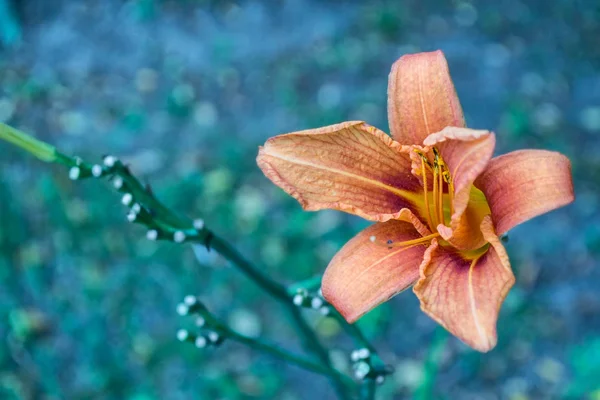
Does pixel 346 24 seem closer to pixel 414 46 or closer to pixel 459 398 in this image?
pixel 414 46

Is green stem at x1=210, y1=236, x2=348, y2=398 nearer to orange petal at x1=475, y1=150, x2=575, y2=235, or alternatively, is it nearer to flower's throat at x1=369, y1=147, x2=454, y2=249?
flower's throat at x1=369, y1=147, x2=454, y2=249

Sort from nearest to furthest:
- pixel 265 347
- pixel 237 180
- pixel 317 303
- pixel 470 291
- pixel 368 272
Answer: pixel 470 291
pixel 368 272
pixel 317 303
pixel 265 347
pixel 237 180

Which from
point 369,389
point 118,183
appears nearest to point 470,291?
point 369,389

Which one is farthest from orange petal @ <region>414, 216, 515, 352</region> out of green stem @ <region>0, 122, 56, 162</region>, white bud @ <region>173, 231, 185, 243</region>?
green stem @ <region>0, 122, 56, 162</region>

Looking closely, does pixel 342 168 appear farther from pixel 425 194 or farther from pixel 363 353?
pixel 363 353

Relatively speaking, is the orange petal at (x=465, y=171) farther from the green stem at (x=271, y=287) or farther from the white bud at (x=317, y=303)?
the green stem at (x=271, y=287)
